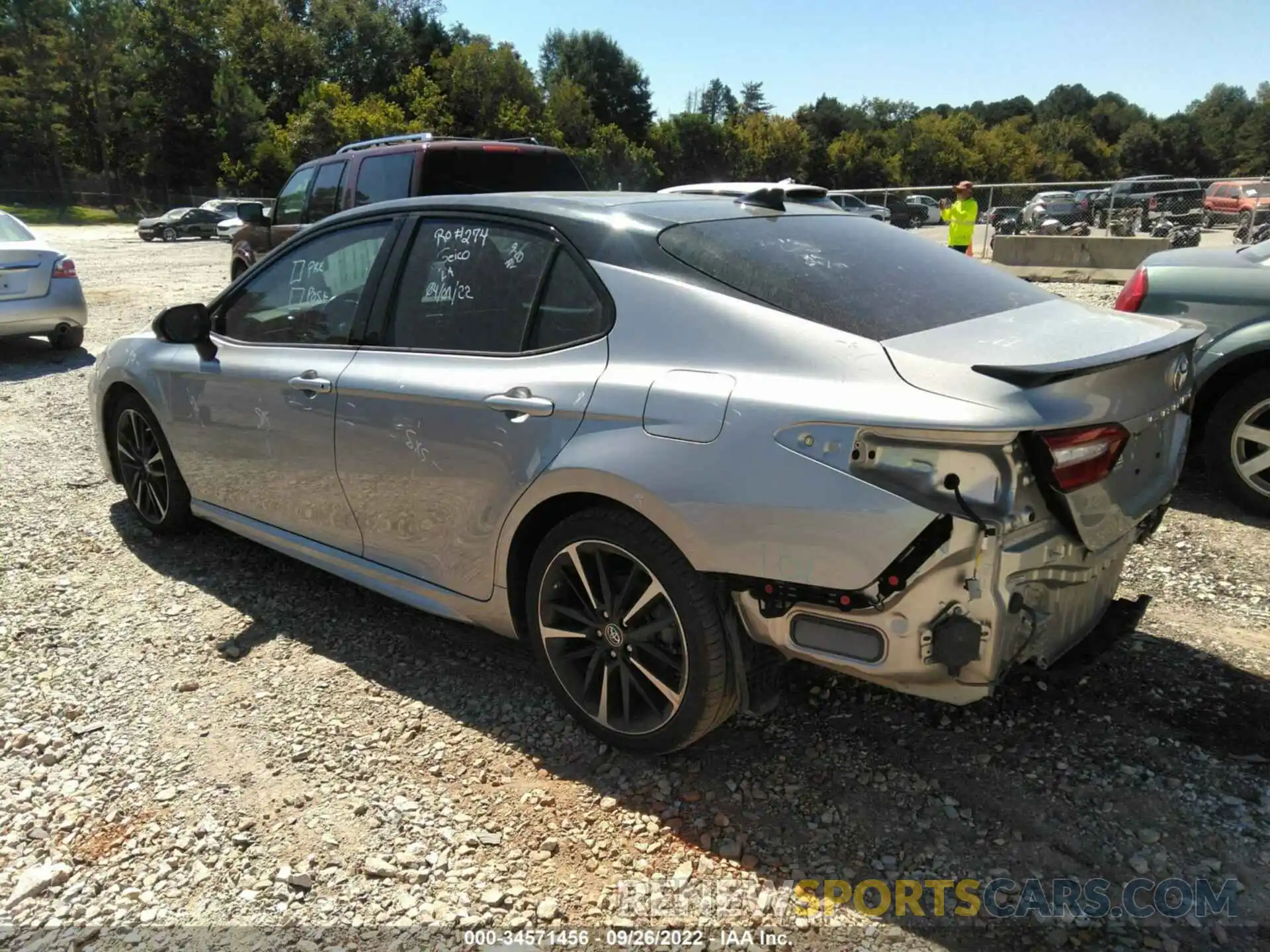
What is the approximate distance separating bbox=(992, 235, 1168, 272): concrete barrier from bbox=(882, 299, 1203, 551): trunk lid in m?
13.4

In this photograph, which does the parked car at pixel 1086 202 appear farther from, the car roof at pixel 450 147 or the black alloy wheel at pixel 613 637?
Answer: the black alloy wheel at pixel 613 637

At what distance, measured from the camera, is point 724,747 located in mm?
2986

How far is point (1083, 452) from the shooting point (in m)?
2.35

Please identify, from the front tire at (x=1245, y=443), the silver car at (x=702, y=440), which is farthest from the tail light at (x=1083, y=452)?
the front tire at (x=1245, y=443)

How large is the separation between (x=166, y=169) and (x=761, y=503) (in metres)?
61.9

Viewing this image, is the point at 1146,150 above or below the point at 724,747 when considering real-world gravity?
above

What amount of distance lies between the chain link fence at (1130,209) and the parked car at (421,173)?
407 inches

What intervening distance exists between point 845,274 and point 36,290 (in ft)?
31.3

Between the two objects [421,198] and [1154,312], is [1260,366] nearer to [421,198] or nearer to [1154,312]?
[1154,312]

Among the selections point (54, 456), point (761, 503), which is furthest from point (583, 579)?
point (54, 456)

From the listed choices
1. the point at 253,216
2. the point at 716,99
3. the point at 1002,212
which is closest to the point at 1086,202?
the point at 1002,212

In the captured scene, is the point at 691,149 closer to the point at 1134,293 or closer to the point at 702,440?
the point at 1134,293

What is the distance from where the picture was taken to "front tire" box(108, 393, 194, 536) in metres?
4.56

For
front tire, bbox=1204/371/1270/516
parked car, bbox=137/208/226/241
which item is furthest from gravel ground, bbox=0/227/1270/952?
parked car, bbox=137/208/226/241
